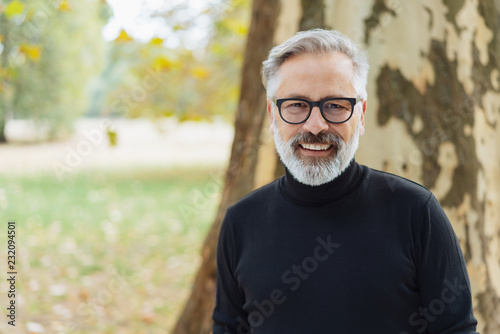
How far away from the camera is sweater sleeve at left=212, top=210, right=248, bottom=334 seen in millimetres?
1920

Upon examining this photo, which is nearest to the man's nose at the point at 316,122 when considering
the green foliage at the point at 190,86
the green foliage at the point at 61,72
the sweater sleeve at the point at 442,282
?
the sweater sleeve at the point at 442,282

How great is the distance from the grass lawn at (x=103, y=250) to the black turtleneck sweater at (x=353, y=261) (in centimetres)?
402

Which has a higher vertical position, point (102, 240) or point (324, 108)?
point (324, 108)

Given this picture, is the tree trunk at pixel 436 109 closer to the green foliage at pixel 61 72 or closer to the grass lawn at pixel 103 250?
the grass lawn at pixel 103 250

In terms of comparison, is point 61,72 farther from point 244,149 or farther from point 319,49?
point 319,49

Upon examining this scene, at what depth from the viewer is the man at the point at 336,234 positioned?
5.32 feet

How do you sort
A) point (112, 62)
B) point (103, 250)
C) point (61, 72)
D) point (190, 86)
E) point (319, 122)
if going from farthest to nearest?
1. point (61, 72)
2. point (112, 62)
3. point (190, 86)
4. point (103, 250)
5. point (319, 122)

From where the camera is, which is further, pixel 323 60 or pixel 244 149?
pixel 244 149

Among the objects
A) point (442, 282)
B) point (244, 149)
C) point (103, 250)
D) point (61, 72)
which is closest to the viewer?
point (442, 282)

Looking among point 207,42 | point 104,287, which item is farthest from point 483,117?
point 207,42

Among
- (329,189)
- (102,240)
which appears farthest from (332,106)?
(102,240)

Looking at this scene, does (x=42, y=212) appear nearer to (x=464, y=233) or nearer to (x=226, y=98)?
(x=226, y=98)

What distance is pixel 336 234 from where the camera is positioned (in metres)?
1.71

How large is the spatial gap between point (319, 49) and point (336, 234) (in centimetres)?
60
